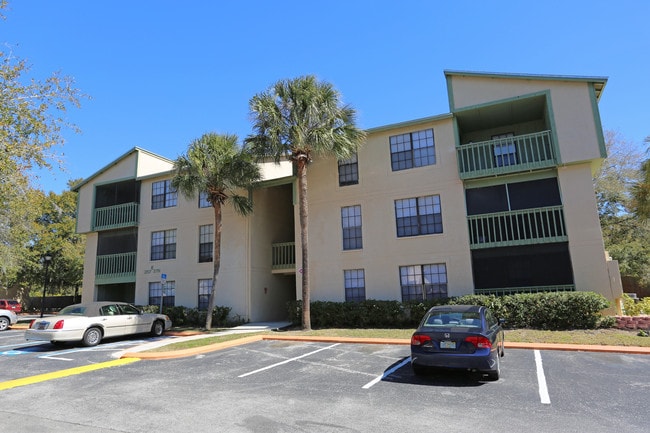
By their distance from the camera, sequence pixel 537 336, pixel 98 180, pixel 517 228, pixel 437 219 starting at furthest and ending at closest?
pixel 98 180 → pixel 437 219 → pixel 517 228 → pixel 537 336

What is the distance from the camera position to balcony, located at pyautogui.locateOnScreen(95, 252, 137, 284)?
79.7 feet

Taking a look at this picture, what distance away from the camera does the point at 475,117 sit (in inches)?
709

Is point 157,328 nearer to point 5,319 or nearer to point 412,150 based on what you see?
point 5,319

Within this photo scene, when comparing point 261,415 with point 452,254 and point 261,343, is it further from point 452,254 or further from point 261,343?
point 452,254

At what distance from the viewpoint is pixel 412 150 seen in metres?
18.5

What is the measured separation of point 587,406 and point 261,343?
32.6ft

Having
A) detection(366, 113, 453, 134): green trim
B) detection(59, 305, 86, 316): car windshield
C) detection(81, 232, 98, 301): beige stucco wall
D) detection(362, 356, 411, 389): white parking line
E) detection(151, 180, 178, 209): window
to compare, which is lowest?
detection(362, 356, 411, 389): white parking line

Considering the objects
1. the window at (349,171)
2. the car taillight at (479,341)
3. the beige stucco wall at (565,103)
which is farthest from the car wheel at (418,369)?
the window at (349,171)

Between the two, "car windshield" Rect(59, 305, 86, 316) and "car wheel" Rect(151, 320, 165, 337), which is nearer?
"car windshield" Rect(59, 305, 86, 316)

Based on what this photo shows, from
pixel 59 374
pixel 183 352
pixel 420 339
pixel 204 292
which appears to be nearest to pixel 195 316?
pixel 204 292

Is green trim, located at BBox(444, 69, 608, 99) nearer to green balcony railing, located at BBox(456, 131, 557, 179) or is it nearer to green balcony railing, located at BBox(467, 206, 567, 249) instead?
green balcony railing, located at BBox(456, 131, 557, 179)

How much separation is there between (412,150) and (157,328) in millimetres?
13502

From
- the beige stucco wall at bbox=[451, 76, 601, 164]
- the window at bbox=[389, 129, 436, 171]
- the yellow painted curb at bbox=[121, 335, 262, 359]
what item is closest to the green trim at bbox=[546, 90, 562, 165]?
the beige stucco wall at bbox=[451, 76, 601, 164]

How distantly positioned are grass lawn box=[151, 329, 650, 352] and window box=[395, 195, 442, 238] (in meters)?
4.54
